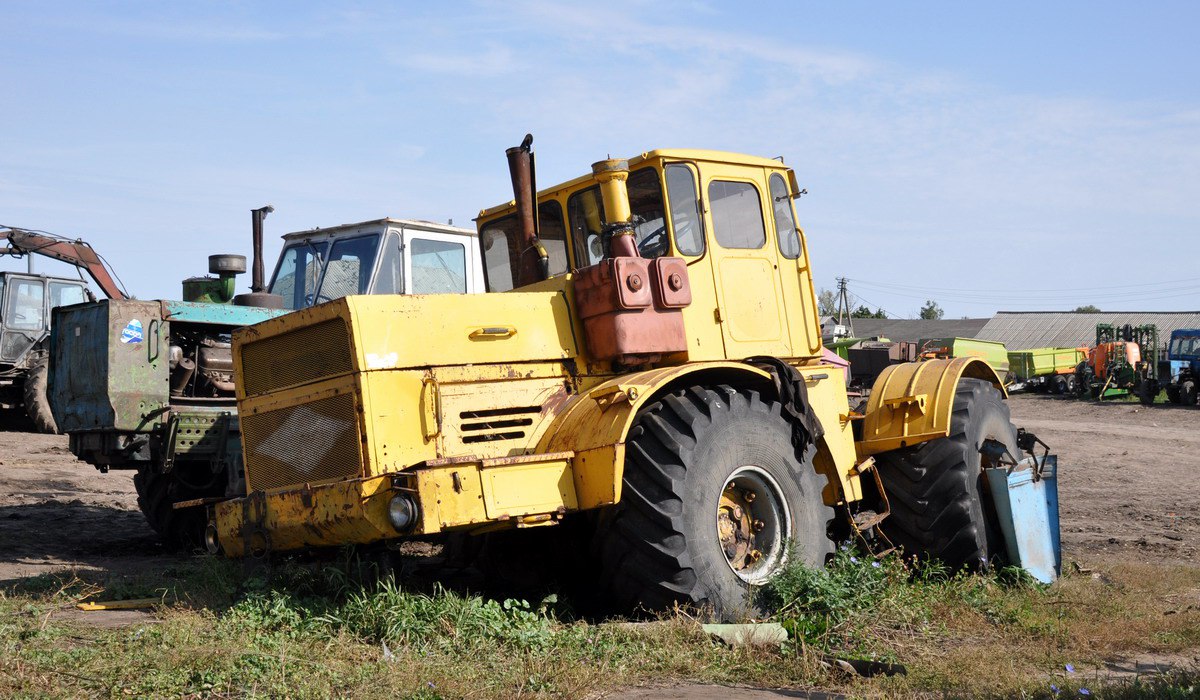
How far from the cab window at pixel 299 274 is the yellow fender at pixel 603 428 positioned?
5.56m

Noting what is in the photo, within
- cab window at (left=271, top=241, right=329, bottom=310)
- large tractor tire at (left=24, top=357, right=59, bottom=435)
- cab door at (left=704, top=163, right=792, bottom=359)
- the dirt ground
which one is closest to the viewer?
cab door at (left=704, top=163, right=792, bottom=359)

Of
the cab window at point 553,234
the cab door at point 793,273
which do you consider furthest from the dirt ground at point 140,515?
the cab window at point 553,234

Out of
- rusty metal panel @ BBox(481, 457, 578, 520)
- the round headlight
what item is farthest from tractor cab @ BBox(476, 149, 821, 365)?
the round headlight

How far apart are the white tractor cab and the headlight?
5474 millimetres

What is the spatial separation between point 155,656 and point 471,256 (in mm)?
7245

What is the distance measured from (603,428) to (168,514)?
5.68m

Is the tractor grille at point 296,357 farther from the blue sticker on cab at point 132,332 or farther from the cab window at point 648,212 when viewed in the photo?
the blue sticker on cab at point 132,332

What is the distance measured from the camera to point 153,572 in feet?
28.1

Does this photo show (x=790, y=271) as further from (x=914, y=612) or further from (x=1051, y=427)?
(x=1051, y=427)

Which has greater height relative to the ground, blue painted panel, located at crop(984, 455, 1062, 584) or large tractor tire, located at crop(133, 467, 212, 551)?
large tractor tire, located at crop(133, 467, 212, 551)

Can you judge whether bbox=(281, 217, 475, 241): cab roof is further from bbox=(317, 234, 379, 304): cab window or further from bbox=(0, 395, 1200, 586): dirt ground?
bbox=(0, 395, 1200, 586): dirt ground

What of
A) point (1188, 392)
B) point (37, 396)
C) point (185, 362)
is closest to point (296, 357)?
point (185, 362)

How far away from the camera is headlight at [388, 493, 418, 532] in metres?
5.73

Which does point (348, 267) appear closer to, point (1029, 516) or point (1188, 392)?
point (1029, 516)
